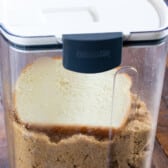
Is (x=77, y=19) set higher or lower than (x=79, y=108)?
higher

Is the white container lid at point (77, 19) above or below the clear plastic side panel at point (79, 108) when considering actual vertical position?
above

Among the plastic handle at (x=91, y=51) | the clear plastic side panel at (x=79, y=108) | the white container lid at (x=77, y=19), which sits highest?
the white container lid at (x=77, y=19)

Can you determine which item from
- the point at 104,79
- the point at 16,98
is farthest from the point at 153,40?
the point at 16,98

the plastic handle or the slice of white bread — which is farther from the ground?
the plastic handle

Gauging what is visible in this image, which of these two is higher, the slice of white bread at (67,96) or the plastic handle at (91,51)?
the plastic handle at (91,51)
